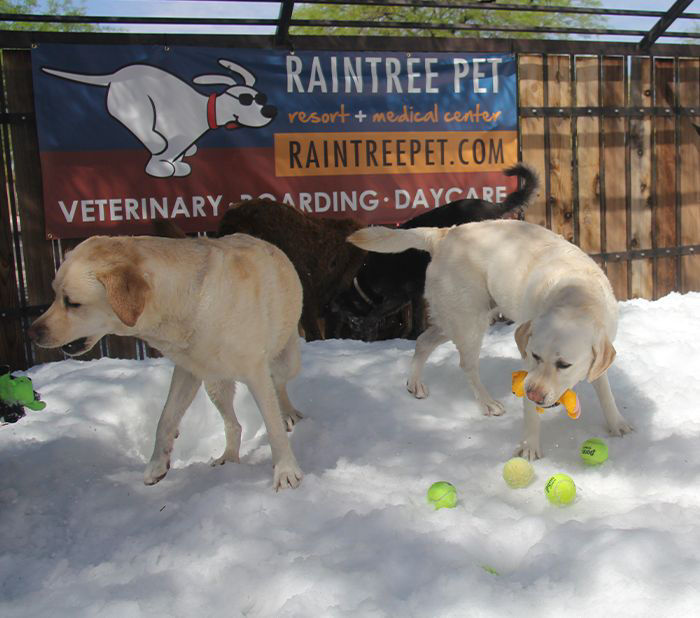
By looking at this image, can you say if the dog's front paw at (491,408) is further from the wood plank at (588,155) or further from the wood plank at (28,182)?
the wood plank at (28,182)

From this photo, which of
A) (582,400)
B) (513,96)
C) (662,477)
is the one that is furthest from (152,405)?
(513,96)

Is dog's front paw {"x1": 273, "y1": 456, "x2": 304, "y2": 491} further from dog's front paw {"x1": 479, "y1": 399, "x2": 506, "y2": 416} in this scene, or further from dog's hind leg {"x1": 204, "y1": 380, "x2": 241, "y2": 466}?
dog's front paw {"x1": 479, "y1": 399, "x2": 506, "y2": 416}

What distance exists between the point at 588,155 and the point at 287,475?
516 cm

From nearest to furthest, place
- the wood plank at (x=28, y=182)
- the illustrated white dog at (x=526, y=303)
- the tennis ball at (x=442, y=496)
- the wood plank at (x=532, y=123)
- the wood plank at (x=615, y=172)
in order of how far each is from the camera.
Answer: the tennis ball at (x=442, y=496)
the illustrated white dog at (x=526, y=303)
the wood plank at (x=28, y=182)
the wood plank at (x=532, y=123)
the wood plank at (x=615, y=172)

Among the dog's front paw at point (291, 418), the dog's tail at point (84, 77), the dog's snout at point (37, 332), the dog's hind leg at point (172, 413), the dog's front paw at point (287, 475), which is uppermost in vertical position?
the dog's tail at point (84, 77)

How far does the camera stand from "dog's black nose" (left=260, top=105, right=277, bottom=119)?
589 cm

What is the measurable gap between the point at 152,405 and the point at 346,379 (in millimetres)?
1222

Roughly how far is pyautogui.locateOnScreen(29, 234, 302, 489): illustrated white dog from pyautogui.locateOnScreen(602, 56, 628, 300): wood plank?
15.2ft

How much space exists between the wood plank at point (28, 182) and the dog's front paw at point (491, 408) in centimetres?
363

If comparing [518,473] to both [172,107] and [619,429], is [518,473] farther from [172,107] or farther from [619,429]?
[172,107]

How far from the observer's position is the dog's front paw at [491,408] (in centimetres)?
395

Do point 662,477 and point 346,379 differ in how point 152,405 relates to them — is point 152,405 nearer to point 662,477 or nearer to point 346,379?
point 346,379

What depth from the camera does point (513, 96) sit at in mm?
6469

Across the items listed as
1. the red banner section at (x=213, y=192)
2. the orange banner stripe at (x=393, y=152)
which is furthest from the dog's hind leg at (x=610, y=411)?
the orange banner stripe at (x=393, y=152)
